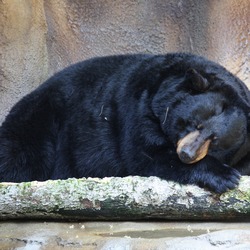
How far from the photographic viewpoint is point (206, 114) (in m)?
4.04

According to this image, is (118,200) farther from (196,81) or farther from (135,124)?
(196,81)

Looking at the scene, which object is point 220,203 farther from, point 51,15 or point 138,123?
point 51,15

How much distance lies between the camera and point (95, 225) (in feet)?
12.3

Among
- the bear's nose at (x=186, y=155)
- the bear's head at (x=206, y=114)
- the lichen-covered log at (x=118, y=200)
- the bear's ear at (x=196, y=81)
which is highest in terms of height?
the bear's ear at (x=196, y=81)

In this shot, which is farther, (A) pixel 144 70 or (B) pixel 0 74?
(B) pixel 0 74

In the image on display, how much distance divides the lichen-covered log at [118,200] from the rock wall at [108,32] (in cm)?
236

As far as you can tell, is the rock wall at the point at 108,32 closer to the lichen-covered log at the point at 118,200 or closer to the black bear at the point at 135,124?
the black bear at the point at 135,124

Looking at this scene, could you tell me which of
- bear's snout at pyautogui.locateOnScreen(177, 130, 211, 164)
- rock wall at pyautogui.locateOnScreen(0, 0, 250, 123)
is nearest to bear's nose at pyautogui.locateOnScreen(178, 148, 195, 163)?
bear's snout at pyautogui.locateOnScreen(177, 130, 211, 164)

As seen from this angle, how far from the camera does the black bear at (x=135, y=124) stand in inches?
157

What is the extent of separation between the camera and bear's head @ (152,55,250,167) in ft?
13.1

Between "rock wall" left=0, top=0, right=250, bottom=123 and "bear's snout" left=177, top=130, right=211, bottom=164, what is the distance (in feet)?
6.86

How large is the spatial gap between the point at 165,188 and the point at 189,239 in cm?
48

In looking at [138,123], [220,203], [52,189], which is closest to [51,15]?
[138,123]

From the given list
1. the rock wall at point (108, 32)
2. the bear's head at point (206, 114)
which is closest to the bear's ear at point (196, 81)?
the bear's head at point (206, 114)
